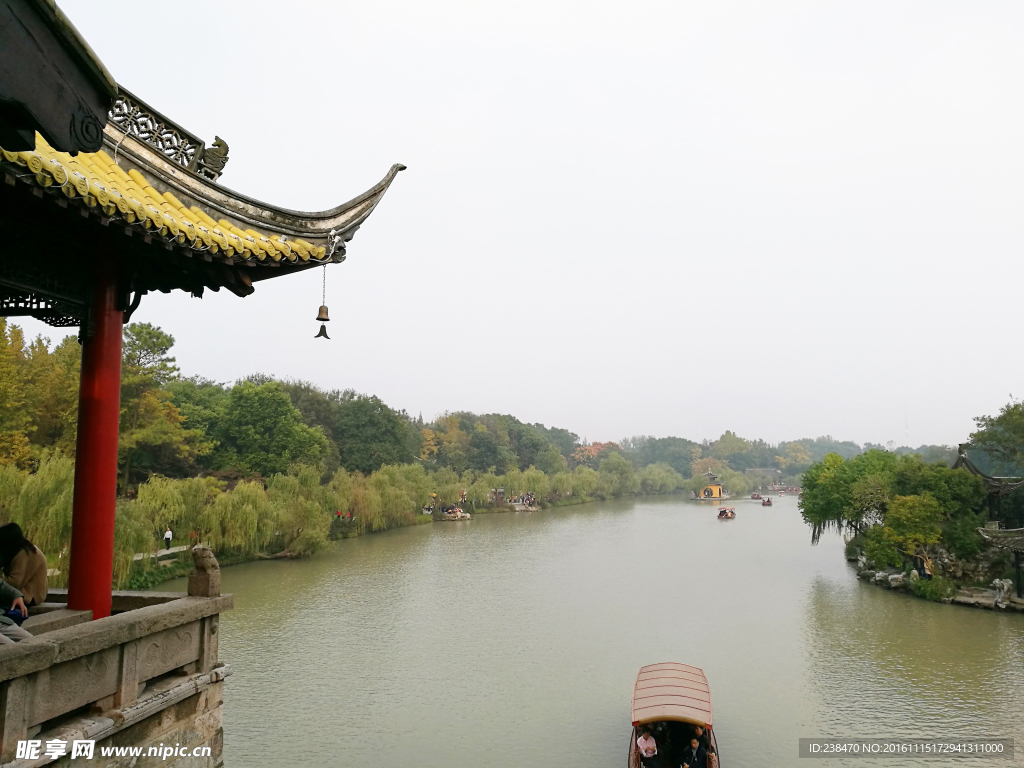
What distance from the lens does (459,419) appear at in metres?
69.1

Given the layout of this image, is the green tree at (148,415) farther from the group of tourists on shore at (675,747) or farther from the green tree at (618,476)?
the green tree at (618,476)

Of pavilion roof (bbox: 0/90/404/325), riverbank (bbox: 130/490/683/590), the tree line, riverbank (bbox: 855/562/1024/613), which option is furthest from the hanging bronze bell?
riverbank (bbox: 855/562/1024/613)

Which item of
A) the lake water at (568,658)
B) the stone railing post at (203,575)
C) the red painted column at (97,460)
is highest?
the red painted column at (97,460)

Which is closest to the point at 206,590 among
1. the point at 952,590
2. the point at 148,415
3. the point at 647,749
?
the point at 647,749

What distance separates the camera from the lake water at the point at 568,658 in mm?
10023

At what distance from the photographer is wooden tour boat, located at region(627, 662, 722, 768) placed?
8.41m

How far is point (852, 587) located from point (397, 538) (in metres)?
18.1

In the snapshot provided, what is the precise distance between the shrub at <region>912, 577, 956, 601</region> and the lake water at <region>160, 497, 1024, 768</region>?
0.64m

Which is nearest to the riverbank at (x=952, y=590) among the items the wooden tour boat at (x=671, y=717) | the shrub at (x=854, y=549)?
the shrub at (x=854, y=549)

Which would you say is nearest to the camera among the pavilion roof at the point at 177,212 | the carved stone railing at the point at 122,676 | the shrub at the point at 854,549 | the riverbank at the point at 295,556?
the carved stone railing at the point at 122,676

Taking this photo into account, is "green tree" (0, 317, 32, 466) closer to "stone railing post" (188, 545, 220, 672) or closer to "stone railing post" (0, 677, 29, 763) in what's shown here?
"stone railing post" (188, 545, 220, 672)

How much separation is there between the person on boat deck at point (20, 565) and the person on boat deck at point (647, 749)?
6681 millimetres

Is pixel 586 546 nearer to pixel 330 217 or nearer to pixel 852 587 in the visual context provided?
pixel 852 587

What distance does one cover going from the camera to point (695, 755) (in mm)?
8188
